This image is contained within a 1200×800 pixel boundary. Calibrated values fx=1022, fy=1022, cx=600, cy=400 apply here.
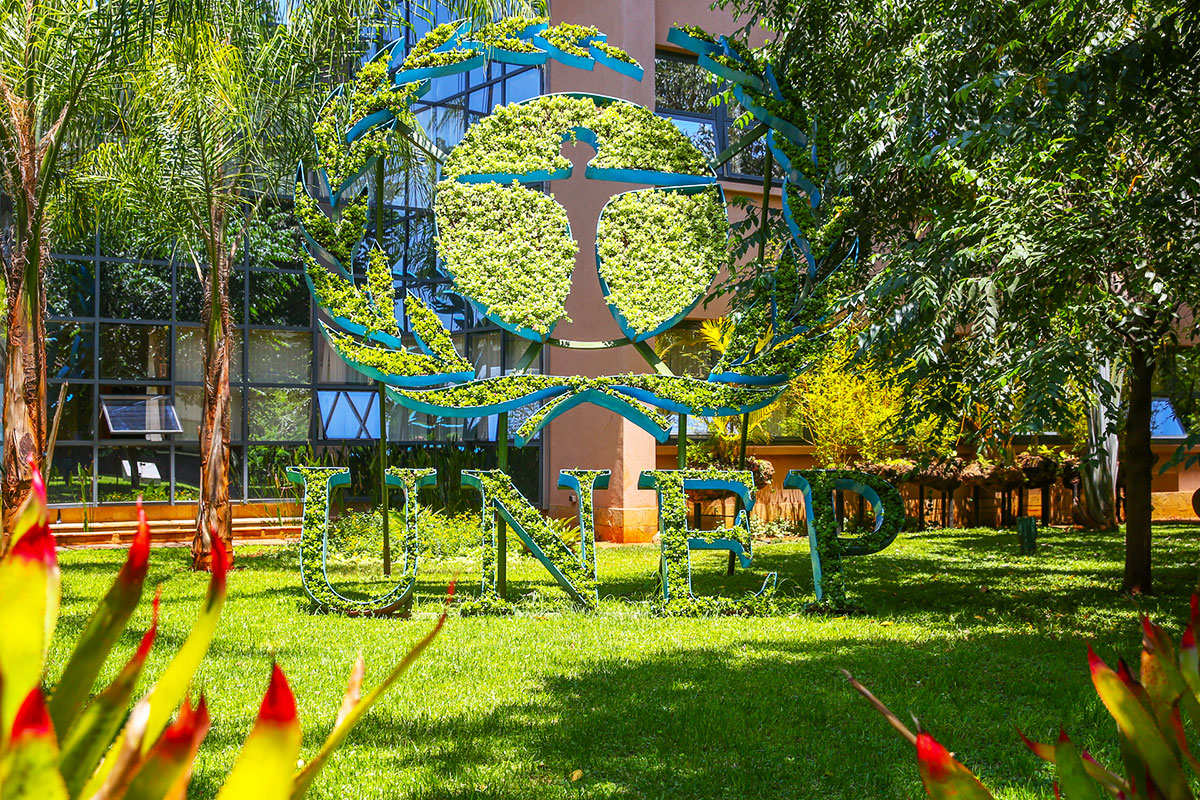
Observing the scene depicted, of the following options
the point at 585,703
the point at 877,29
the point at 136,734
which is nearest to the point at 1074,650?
the point at 585,703

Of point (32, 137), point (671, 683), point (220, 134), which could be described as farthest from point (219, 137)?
point (671, 683)

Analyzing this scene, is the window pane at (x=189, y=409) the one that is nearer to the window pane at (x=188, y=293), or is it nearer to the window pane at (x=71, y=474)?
the window pane at (x=188, y=293)

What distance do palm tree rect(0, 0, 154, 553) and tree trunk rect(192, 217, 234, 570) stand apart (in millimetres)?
2431

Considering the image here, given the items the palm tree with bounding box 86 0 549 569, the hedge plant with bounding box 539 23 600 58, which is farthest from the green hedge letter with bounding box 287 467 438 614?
the hedge plant with bounding box 539 23 600 58

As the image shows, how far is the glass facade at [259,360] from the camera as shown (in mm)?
15523

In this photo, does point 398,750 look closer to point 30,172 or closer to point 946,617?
point 946,617

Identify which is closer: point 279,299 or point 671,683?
point 671,683

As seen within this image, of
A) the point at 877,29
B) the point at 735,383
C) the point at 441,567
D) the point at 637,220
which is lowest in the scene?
the point at 441,567

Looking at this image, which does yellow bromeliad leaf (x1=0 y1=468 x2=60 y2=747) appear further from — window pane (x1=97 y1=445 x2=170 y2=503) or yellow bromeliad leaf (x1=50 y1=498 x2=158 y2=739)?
window pane (x1=97 y1=445 x2=170 y2=503)

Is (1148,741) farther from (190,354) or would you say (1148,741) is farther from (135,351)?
(190,354)

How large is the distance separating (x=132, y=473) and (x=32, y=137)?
801 centimetres

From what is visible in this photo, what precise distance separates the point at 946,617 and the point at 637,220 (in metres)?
4.72

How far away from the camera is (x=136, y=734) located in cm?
73

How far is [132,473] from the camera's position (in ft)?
51.9
